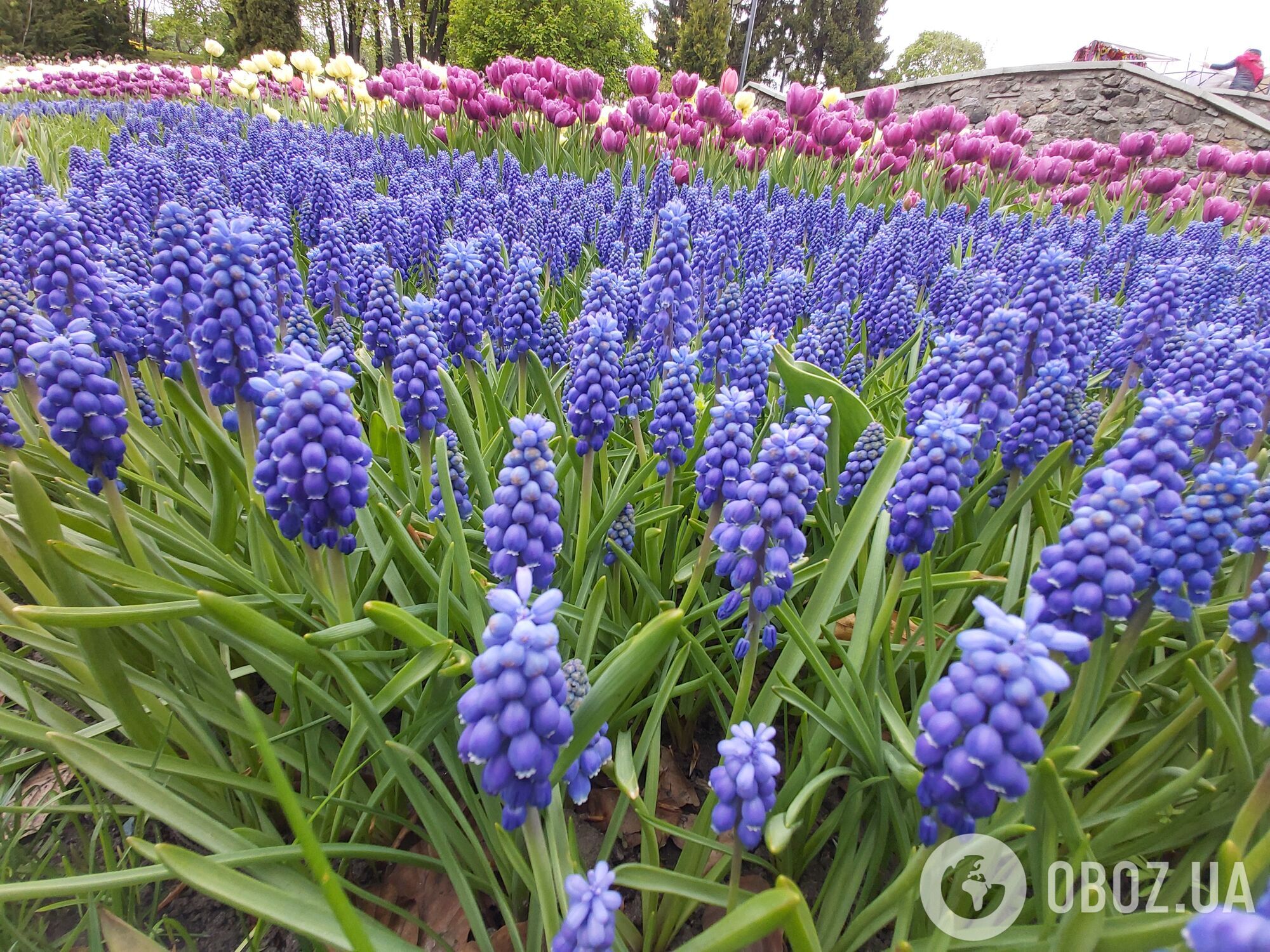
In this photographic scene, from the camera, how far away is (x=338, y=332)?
10.6 feet

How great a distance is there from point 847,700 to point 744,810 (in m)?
0.60

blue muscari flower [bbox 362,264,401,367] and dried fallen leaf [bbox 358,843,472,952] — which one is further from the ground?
blue muscari flower [bbox 362,264,401,367]

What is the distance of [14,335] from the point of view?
2.42 metres

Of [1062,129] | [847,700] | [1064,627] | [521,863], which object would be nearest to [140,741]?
[521,863]

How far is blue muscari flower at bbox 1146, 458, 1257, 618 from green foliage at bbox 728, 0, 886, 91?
70.5 meters

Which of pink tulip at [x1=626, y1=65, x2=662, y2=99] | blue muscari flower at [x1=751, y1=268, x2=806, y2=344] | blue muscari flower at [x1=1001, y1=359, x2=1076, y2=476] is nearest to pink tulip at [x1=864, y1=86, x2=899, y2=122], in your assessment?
pink tulip at [x1=626, y1=65, x2=662, y2=99]

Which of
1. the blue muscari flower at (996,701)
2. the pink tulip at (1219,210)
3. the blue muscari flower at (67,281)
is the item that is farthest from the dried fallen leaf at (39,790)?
the pink tulip at (1219,210)

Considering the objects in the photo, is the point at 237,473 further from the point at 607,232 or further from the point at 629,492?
the point at 607,232

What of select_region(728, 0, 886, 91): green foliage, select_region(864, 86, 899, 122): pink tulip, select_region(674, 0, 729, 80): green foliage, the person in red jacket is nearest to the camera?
select_region(864, 86, 899, 122): pink tulip

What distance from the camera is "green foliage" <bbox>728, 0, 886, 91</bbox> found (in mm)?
61500

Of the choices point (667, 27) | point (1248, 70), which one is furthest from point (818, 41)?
point (1248, 70)

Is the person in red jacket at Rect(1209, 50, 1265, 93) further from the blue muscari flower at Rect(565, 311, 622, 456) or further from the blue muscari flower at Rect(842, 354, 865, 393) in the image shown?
the blue muscari flower at Rect(565, 311, 622, 456)

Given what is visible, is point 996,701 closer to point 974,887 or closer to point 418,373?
point 974,887

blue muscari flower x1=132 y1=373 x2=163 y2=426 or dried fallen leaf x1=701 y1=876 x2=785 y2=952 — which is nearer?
dried fallen leaf x1=701 y1=876 x2=785 y2=952
